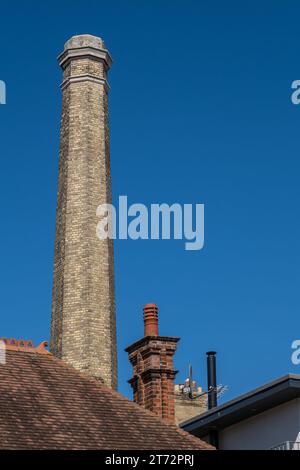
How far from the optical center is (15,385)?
760 inches

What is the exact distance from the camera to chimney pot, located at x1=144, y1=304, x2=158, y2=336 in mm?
21828

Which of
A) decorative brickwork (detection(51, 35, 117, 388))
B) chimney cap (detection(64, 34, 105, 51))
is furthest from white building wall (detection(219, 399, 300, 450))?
chimney cap (detection(64, 34, 105, 51))

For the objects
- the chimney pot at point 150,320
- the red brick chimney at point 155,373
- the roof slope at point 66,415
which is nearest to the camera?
the roof slope at point 66,415

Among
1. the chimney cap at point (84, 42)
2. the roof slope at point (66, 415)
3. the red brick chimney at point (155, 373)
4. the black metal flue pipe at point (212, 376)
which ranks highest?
the chimney cap at point (84, 42)

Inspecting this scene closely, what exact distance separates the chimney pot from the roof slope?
173 cm

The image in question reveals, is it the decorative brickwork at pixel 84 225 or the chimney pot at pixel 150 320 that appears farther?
the decorative brickwork at pixel 84 225

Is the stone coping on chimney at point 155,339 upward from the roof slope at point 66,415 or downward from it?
upward

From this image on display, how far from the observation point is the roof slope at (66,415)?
17.7 metres

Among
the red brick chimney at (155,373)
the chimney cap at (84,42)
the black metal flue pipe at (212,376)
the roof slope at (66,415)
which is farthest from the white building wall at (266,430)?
the chimney cap at (84,42)

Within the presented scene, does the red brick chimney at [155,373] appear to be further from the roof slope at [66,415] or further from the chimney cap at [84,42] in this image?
the chimney cap at [84,42]

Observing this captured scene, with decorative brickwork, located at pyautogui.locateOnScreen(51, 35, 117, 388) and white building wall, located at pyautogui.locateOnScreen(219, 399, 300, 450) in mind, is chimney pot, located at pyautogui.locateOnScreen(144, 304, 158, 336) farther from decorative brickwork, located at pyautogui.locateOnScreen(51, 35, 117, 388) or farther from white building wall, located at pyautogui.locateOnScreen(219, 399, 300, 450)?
decorative brickwork, located at pyautogui.locateOnScreen(51, 35, 117, 388)

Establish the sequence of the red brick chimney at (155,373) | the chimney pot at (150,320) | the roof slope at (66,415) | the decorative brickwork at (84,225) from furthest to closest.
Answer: the decorative brickwork at (84,225) → the chimney pot at (150,320) → the red brick chimney at (155,373) → the roof slope at (66,415)

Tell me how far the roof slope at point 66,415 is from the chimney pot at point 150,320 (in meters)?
1.73
